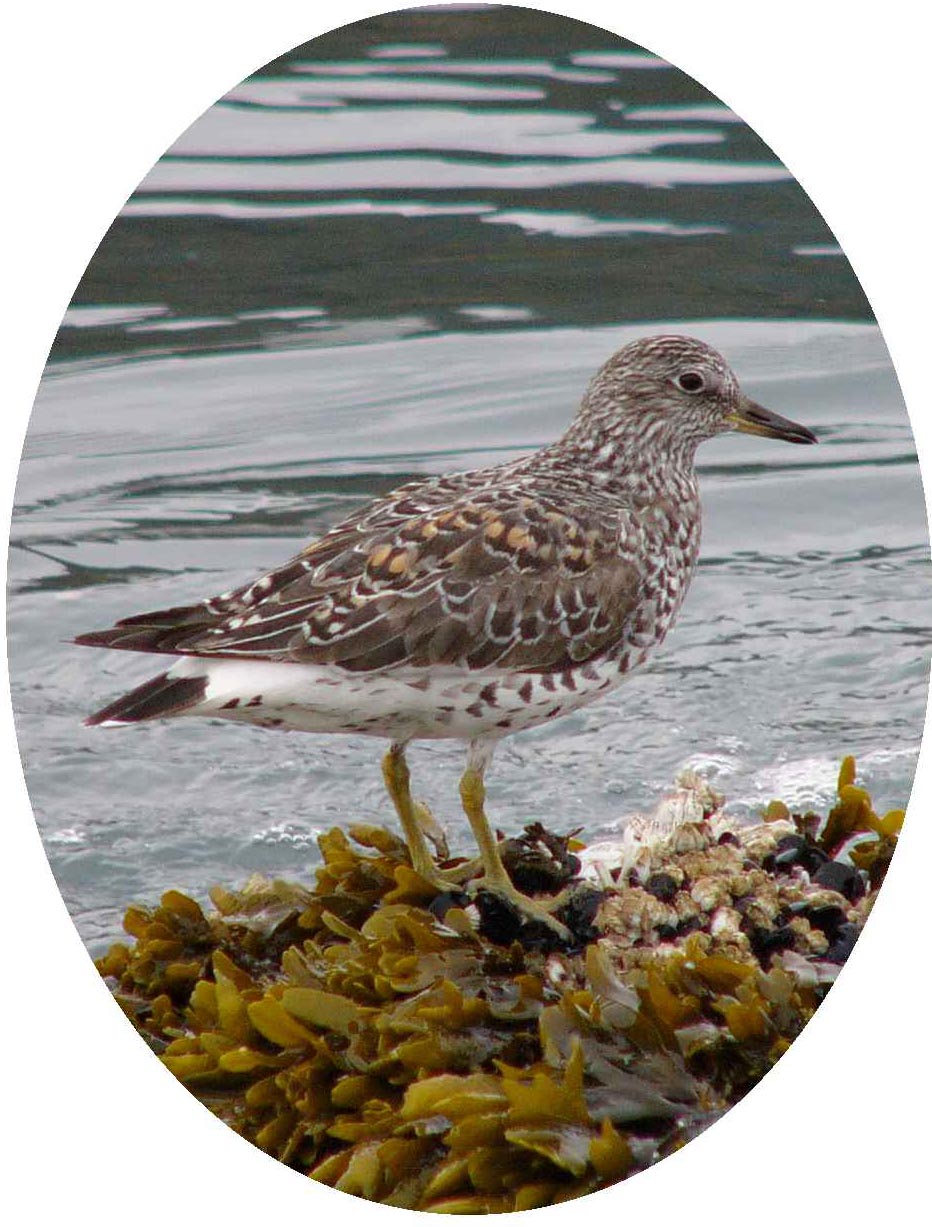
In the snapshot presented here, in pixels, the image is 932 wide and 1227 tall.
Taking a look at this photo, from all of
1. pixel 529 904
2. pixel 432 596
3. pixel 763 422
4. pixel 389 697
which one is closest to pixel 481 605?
pixel 432 596

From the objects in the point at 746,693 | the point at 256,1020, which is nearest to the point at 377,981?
the point at 256,1020

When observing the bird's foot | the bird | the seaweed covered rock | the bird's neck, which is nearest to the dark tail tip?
the bird

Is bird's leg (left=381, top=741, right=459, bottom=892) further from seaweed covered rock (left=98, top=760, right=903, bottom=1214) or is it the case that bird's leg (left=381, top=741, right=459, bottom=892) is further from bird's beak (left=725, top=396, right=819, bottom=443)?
bird's beak (left=725, top=396, right=819, bottom=443)

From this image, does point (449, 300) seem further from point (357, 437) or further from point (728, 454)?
point (728, 454)

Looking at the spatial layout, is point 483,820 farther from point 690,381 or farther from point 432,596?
point 690,381

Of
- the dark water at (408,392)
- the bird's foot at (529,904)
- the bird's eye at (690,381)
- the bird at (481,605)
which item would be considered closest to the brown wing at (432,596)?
the bird at (481,605)

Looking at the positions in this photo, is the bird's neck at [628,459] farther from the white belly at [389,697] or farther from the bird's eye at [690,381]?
the white belly at [389,697]
